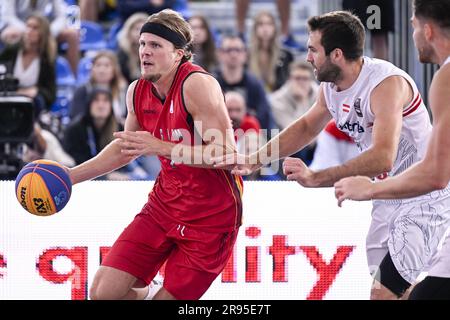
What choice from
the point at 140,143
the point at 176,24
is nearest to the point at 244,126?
the point at 176,24

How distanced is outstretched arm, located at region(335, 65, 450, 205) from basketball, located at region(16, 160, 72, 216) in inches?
69.3

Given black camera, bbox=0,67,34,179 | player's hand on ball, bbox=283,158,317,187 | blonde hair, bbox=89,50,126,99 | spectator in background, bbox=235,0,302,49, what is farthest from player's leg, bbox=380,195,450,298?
spectator in background, bbox=235,0,302,49

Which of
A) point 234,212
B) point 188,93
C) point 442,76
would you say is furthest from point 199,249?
point 442,76

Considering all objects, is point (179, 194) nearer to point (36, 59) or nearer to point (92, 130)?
point (92, 130)

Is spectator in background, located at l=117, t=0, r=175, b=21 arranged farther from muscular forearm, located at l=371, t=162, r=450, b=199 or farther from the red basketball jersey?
muscular forearm, located at l=371, t=162, r=450, b=199

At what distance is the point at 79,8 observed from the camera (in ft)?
34.1

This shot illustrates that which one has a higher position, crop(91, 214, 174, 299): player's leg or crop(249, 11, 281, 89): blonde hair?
crop(249, 11, 281, 89): blonde hair

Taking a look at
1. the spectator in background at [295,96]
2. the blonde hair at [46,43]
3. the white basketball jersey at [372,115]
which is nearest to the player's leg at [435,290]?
the white basketball jersey at [372,115]

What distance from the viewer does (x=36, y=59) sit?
31.0 ft

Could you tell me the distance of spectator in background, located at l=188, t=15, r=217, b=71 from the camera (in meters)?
9.21

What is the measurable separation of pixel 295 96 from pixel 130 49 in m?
1.80

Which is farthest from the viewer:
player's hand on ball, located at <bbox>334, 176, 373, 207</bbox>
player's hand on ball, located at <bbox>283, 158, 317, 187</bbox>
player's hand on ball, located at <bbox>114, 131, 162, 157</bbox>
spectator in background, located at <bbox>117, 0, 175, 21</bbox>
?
spectator in background, located at <bbox>117, 0, 175, 21</bbox>

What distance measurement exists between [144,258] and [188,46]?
1206mm
